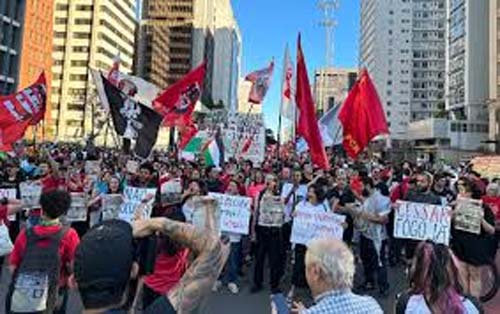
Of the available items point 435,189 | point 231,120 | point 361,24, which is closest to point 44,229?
point 435,189

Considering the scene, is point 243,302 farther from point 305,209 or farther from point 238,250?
point 305,209

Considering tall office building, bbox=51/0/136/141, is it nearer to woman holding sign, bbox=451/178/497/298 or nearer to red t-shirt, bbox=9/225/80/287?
woman holding sign, bbox=451/178/497/298

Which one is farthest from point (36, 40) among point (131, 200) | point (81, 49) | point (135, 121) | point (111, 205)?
point (131, 200)

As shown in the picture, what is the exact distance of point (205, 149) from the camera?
19797 millimetres

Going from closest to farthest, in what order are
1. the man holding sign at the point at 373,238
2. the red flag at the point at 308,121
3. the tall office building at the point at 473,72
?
the man holding sign at the point at 373,238, the red flag at the point at 308,121, the tall office building at the point at 473,72

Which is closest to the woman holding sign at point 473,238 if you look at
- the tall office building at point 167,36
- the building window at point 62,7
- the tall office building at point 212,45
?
the building window at point 62,7

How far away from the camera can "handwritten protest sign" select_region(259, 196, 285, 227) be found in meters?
10.3

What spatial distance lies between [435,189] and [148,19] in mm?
165884

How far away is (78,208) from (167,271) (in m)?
4.55

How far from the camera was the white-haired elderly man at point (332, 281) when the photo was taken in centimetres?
308

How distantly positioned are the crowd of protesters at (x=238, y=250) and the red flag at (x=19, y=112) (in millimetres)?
1037

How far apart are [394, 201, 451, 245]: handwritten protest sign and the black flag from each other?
6970 mm

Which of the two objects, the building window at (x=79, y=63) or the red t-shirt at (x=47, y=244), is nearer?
the red t-shirt at (x=47, y=244)

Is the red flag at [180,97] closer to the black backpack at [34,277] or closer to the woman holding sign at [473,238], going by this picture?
the woman holding sign at [473,238]
